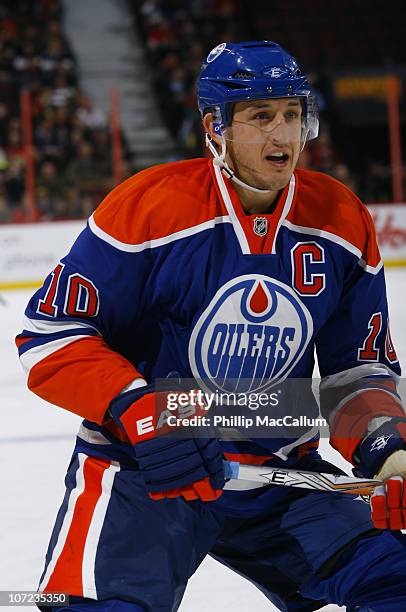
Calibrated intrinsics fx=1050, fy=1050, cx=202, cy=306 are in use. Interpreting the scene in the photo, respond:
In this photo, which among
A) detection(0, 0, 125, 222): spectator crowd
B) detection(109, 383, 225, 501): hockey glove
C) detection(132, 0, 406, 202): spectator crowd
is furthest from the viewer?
detection(132, 0, 406, 202): spectator crowd

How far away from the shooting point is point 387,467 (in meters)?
1.49

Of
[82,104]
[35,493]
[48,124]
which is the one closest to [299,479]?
[35,493]

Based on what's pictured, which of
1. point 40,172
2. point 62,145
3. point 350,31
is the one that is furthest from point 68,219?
point 350,31

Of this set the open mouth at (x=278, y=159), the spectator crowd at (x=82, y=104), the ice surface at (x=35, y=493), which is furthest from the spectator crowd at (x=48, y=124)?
the open mouth at (x=278, y=159)

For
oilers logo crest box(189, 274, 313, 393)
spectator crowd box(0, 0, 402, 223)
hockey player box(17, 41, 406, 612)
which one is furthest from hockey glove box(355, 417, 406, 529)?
spectator crowd box(0, 0, 402, 223)

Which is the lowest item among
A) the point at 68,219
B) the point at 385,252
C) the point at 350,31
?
the point at 385,252

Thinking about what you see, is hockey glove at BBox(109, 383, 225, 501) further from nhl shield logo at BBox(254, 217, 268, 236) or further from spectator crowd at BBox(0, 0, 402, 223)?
spectator crowd at BBox(0, 0, 402, 223)

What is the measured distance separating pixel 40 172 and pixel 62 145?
35.0 inches

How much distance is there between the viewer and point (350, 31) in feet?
40.8

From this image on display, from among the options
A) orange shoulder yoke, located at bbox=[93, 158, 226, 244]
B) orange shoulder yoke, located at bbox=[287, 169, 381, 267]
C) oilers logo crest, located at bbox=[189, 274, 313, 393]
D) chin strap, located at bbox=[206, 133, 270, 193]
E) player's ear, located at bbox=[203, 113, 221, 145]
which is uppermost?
player's ear, located at bbox=[203, 113, 221, 145]

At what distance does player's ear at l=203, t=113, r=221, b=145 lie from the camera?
159 cm

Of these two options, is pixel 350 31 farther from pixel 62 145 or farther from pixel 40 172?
pixel 40 172

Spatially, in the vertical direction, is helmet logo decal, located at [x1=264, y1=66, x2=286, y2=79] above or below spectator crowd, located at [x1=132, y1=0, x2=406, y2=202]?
above

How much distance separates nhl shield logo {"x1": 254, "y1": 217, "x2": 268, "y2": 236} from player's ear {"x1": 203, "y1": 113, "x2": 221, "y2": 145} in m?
0.14
